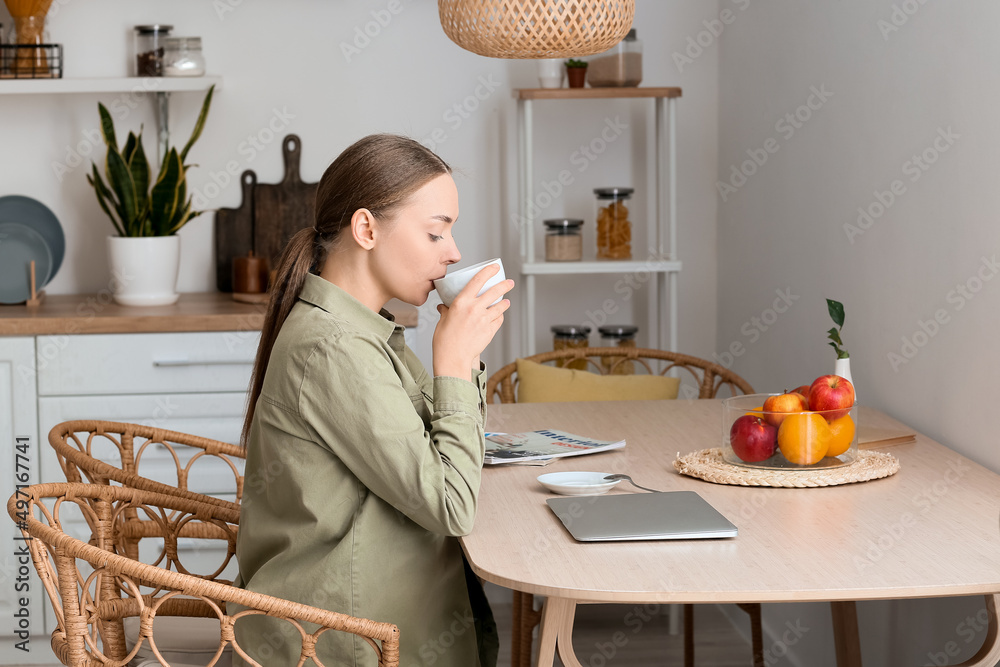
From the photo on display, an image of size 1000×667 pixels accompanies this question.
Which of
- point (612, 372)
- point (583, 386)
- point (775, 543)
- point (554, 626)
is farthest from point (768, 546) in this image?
point (612, 372)

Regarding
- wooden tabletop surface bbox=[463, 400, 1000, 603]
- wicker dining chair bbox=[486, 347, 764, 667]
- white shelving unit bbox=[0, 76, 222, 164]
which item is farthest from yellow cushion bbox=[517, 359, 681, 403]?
white shelving unit bbox=[0, 76, 222, 164]

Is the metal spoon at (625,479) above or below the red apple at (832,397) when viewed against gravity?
below

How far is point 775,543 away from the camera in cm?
124

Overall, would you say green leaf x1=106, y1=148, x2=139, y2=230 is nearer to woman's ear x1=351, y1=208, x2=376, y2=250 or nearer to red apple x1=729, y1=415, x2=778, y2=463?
woman's ear x1=351, y1=208, x2=376, y2=250

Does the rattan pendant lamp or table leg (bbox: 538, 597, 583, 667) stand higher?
the rattan pendant lamp

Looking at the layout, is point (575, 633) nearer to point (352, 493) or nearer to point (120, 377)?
point (120, 377)

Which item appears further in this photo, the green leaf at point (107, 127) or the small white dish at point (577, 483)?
the green leaf at point (107, 127)

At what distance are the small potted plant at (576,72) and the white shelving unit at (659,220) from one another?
4 cm

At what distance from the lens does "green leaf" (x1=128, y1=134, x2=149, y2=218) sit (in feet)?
9.22

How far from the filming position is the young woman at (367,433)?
3.98ft

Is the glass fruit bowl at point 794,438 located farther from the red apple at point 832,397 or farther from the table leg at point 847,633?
the table leg at point 847,633

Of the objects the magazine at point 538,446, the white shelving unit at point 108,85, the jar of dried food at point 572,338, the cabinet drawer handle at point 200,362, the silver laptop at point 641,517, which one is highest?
the white shelving unit at point 108,85

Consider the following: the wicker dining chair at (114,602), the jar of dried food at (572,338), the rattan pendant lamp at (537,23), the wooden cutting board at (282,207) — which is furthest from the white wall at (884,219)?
the wooden cutting board at (282,207)

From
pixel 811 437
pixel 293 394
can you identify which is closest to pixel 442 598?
pixel 293 394
